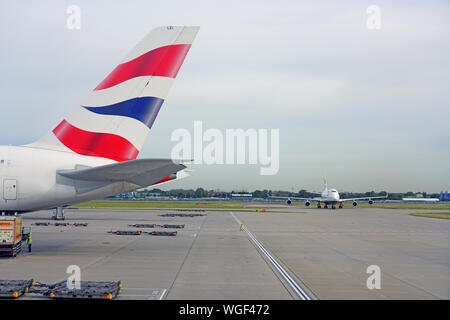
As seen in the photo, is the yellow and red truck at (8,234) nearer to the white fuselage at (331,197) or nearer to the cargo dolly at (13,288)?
the cargo dolly at (13,288)

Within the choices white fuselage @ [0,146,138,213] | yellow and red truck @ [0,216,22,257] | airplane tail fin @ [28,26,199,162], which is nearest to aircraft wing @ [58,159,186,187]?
white fuselage @ [0,146,138,213]

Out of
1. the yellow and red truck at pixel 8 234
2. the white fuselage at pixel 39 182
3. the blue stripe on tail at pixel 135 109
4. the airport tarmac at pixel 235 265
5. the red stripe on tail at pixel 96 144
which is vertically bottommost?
the airport tarmac at pixel 235 265

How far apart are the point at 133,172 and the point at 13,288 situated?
764 centimetres

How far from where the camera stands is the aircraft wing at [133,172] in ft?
62.6

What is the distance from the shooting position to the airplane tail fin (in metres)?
22.4

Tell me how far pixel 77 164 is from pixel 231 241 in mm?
15278

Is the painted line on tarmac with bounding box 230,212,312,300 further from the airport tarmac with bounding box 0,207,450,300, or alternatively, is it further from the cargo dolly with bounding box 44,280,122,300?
the cargo dolly with bounding box 44,280,122,300

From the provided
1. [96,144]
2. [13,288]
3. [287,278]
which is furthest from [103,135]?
[287,278]

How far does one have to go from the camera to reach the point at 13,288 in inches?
577

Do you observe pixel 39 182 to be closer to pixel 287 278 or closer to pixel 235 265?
pixel 235 265

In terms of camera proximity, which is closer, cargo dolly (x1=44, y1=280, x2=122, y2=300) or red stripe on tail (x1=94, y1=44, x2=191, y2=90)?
cargo dolly (x1=44, y1=280, x2=122, y2=300)

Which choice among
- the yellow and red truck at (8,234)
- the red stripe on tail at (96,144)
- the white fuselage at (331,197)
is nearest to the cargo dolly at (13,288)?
the yellow and red truck at (8,234)

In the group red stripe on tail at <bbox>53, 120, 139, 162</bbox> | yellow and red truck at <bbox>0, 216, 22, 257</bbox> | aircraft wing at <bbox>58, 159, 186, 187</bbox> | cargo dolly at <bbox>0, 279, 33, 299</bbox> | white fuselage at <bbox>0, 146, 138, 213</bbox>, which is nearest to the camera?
cargo dolly at <bbox>0, 279, 33, 299</bbox>

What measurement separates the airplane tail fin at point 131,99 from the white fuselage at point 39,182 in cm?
101
